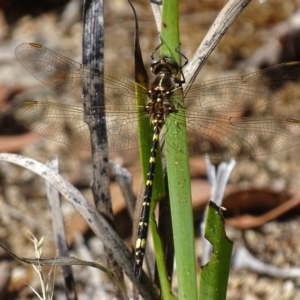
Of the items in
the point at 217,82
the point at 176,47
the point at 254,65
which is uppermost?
the point at 254,65

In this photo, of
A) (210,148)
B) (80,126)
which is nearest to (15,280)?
(80,126)

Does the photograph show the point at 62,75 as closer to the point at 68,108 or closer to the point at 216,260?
the point at 68,108

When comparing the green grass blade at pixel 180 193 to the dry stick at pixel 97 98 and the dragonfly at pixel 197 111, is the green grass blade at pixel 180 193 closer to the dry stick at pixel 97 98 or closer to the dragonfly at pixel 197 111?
the dry stick at pixel 97 98

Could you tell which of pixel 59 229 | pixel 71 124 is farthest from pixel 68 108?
pixel 59 229

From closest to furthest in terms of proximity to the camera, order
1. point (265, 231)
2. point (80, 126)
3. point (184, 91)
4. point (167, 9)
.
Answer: point (167, 9) < point (184, 91) < point (80, 126) < point (265, 231)

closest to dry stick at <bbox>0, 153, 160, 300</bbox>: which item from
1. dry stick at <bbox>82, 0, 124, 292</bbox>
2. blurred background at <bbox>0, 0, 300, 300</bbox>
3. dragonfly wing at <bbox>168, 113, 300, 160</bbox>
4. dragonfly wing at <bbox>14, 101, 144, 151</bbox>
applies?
dry stick at <bbox>82, 0, 124, 292</bbox>

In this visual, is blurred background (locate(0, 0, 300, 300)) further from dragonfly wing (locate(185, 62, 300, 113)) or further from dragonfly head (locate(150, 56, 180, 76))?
dragonfly head (locate(150, 56, 180, 76))

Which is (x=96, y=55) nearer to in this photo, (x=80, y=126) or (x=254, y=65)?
(x=80, y=126)
